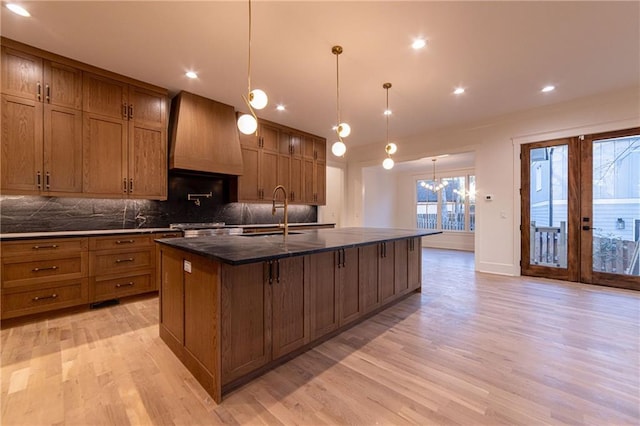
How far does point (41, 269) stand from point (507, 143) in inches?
270

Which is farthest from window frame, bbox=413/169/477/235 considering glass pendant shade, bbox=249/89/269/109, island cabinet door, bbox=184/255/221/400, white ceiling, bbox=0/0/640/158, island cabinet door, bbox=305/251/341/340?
island cabinet door, bbox=184/255/221/400

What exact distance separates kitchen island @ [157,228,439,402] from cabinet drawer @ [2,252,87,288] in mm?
1471

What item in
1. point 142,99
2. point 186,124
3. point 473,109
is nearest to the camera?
point 142,99

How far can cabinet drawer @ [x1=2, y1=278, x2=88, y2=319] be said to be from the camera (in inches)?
104

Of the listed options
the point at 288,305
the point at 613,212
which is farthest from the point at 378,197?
the point at 288,305

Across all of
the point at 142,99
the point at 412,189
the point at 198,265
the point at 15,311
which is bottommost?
the point at 15,311

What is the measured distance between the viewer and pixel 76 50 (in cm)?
290

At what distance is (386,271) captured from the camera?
10.3 ft

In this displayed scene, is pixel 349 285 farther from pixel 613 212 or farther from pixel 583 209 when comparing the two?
pixel 613 212

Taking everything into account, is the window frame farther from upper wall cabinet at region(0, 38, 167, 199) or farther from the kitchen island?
upper wall cabinet at region(0, 38, 167, 199)

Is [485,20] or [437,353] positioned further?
[485,20]

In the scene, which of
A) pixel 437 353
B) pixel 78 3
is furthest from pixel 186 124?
pixel 437 353

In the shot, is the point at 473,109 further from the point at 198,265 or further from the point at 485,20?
the point at 198,265

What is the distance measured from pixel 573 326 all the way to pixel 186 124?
516cm
